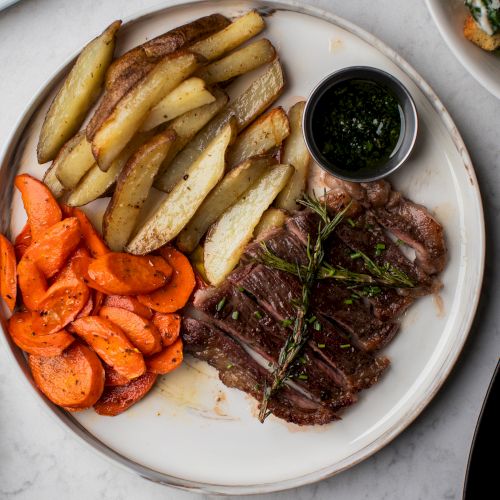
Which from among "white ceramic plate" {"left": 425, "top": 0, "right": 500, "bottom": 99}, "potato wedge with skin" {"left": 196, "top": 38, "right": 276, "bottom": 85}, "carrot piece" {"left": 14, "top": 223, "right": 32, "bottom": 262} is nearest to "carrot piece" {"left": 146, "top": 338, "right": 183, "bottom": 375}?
"carrot piece" {"left": 14, "top": 223, "right": 32, "bottom": 262}

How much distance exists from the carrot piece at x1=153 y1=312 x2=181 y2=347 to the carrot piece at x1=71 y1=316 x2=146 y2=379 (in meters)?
0.16

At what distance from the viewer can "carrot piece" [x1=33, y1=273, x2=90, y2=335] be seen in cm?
325

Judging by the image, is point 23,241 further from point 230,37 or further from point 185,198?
point 230,37

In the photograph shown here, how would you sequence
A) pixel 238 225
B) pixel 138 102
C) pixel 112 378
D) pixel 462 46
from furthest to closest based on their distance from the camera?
pixel 112 378 → pixel 238 225 → pixel 138 102 → pixel 462 46

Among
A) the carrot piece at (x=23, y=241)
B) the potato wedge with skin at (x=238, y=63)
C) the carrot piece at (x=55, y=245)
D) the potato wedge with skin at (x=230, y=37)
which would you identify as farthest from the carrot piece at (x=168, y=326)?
the potato wedge with skin at (x=230, y=37)

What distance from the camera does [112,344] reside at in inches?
127

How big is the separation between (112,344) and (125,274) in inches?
14.0

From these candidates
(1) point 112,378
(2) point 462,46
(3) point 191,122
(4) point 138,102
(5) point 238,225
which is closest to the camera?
(2) point 462,46

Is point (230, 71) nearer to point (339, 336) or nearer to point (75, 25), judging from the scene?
point (75, 25)

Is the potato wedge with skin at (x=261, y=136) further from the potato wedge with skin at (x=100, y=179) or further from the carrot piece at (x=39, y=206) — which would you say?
the carrot piece at (x=39, y=206)

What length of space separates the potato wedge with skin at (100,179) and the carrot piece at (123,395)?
0.93 meters

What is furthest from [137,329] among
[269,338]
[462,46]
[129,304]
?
[462,46]

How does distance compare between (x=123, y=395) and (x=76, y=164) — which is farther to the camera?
(x=123, y=395)

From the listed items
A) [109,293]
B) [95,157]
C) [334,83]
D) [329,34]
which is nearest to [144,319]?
[109,293]
